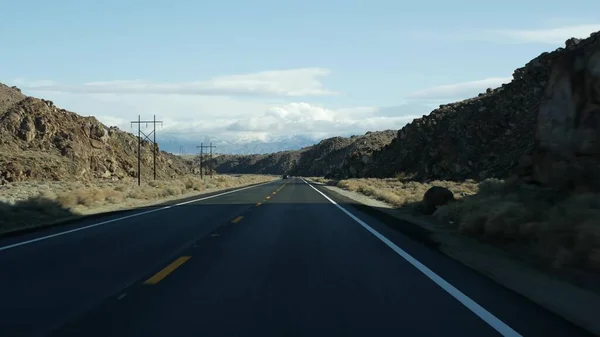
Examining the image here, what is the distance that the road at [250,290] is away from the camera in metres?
6.61

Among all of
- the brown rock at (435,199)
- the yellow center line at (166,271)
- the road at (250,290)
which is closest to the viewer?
the road at (250,290)

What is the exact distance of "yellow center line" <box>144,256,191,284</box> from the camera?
9.28 meters

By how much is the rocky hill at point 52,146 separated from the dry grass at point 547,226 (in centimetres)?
5243

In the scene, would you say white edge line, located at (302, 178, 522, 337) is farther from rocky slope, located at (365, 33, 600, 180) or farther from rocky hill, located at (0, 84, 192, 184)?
rocky hill, located at (0, 84, 192, 184)

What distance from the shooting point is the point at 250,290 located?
857 cm

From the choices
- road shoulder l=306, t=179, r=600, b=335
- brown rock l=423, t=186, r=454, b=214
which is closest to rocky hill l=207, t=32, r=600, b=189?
brown rock l=423, t=186, r=454, b=214

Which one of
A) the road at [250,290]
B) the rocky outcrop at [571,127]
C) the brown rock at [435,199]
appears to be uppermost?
the rocky outcrop at [571,127]

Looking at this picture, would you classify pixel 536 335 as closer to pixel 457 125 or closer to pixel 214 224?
pixel 214 224

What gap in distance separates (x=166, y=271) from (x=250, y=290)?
211cm

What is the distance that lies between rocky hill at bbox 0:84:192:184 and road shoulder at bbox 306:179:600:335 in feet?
175

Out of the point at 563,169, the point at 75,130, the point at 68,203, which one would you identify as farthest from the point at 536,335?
the point at 75,130

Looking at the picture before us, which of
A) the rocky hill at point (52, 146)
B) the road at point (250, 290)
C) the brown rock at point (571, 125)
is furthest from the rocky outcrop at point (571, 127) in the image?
the rocky hill at point (52, 146)

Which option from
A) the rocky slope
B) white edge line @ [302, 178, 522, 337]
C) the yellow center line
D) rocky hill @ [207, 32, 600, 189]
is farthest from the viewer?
the rocky slope

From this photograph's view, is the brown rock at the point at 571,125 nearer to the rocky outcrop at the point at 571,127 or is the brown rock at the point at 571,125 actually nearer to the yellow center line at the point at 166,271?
the rocky outcrop at the point at 571,127
